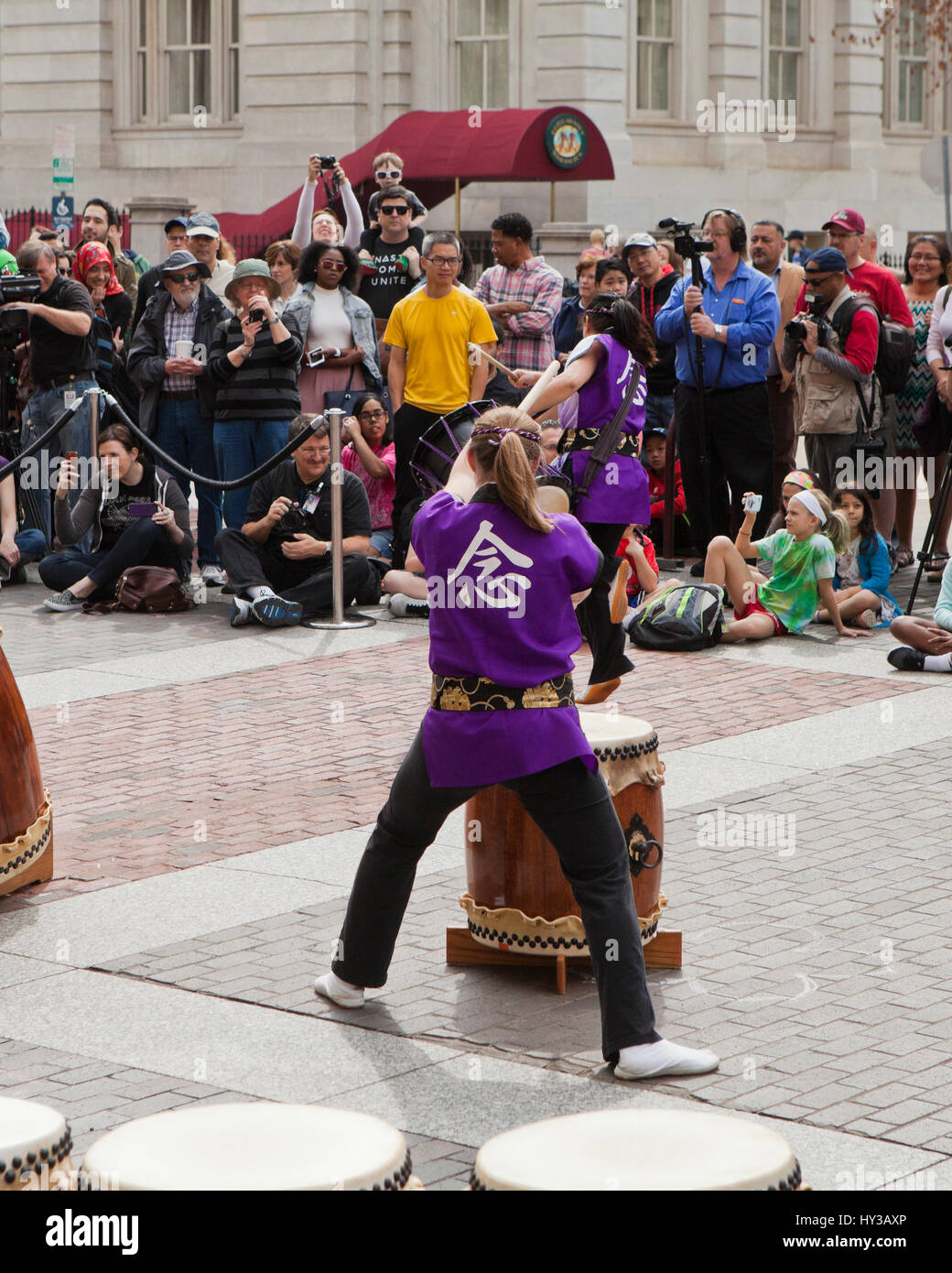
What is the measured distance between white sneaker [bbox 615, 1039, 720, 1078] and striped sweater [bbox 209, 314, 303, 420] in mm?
7968

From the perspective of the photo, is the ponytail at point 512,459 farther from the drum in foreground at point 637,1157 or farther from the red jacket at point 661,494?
the red jacket at point 661,494

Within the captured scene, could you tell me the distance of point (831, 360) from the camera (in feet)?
41.1

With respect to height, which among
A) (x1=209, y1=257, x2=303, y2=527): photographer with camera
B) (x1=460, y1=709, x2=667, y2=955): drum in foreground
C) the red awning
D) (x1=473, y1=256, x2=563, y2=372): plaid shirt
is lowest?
(x1=460, y1=709, x2=667, y2=955): drum in foreground

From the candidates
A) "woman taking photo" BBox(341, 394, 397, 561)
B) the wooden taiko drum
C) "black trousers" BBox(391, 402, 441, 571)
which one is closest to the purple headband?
the wooden taiko drum

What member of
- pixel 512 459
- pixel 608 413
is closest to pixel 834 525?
pixel 608 413

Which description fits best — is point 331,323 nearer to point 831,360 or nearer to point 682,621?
point 831,360

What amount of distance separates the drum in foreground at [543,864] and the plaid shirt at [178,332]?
7596 millimetres

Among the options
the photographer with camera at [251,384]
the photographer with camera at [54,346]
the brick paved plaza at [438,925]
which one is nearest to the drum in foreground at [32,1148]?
the brick paved plaza at [438,925]

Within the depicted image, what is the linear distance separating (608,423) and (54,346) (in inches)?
208

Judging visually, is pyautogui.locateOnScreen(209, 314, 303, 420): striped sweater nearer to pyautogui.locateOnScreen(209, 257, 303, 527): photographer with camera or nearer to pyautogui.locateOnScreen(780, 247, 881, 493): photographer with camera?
pyautogui.locateOnScreen(209, 257, 303, 527): photographer with camera

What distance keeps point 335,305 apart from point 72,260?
3.93 metres

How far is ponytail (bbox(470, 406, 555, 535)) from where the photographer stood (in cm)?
509

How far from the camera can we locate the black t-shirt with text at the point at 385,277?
556 inches
